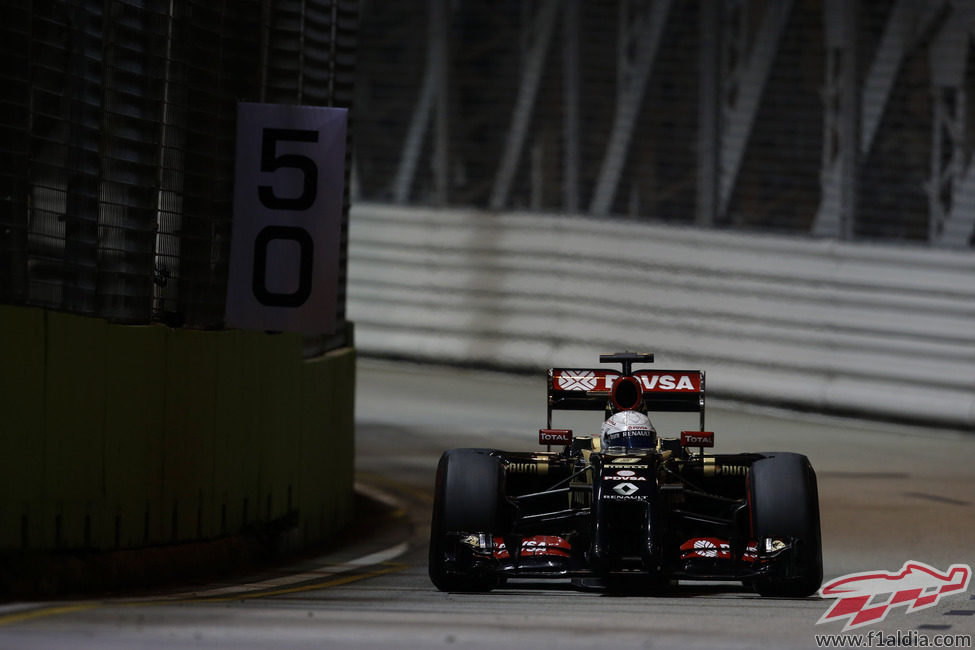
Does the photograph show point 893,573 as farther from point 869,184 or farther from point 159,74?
point 869,184

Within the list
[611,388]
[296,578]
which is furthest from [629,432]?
[296,578]

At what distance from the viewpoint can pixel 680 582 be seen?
11859mm

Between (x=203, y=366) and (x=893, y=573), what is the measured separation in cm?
402

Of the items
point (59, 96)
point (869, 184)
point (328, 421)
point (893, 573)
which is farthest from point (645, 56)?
point (59, 96)

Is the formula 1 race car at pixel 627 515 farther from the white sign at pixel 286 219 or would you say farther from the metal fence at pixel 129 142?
the metal fence at pixel 129 142

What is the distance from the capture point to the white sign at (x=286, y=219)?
11.8 metres

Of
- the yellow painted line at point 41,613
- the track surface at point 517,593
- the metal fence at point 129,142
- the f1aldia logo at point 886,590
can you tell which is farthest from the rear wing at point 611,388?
the yellow painted line at point 41,613

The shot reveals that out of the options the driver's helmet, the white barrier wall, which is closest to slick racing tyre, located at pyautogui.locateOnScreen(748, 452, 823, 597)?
the driver's helmet

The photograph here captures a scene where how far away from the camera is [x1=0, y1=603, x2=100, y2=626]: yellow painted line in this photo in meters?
9.02

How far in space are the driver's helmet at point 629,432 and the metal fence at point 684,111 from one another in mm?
10132

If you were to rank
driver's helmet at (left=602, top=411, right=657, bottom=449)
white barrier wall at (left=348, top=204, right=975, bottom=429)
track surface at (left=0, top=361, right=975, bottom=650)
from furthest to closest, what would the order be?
white barrier wall at (left=348, top=204, right=975, bottom=429) → driver's helmet at (left=602, top=411, right=657, bottom=449) → track surface at (left=0, top=361, right=975, bottom=650)

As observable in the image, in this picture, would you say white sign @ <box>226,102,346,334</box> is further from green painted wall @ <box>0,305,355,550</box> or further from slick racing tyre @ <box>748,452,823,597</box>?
slick racing tyre @ <box>748,452,823,597</box>

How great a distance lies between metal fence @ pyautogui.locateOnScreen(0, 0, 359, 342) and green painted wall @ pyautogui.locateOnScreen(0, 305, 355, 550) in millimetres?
226

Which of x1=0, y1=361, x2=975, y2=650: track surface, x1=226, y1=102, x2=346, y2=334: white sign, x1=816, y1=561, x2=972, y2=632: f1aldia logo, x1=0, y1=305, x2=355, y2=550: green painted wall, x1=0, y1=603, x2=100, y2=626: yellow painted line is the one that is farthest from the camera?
x1=226, y1=102, x2=346, y2=334: white sign
